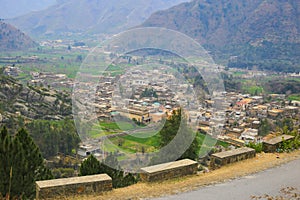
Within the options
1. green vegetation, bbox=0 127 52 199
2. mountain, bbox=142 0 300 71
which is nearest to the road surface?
green vegetation, bbox=0 127 52 199

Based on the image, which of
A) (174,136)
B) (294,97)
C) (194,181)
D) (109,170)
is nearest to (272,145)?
(174,136)

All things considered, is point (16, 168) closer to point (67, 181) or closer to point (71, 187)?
point (67, 181)

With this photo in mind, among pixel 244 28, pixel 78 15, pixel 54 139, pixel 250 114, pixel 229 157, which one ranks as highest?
pixel 78 15

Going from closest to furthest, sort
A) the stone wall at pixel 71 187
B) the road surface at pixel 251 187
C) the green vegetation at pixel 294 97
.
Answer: the stone wall at pixel 71 187
the road surface at pixel 251 187
the green vegetation at pixel 294 97

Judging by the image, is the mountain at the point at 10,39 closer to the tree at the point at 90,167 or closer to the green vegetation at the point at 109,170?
the green vegetation at the point at 109,170

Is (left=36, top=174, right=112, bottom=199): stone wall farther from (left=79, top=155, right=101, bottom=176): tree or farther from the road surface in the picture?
(left=79, top=155, right=101, bottom=176): tree

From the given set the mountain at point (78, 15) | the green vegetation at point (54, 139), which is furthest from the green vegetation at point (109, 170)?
the mountain at point (78, 15)

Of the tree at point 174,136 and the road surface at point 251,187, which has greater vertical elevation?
the tree at point 174,136
